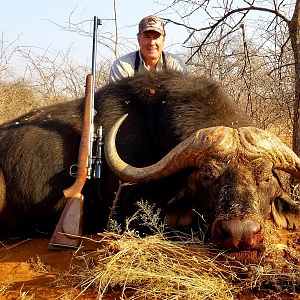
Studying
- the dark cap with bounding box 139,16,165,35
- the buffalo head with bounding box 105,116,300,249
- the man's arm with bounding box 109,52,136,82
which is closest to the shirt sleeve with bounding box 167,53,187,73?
the dark cap with bounding box 139,16,165,35

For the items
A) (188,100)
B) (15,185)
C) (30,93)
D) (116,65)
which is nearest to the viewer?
(188,100)

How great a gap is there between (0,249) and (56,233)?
0.93 metres

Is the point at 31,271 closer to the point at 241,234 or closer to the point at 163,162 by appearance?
the point at 163,162

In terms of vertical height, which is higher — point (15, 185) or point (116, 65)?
point (116, 65)

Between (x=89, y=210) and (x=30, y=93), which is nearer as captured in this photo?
(x=89, y=210)

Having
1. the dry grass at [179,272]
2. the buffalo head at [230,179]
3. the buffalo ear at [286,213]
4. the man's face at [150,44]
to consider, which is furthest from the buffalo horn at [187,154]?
the man's face at [150,44]

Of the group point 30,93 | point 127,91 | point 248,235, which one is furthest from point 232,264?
point 30,93

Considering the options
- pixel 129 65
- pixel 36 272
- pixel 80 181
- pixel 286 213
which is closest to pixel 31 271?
pixel 36 272

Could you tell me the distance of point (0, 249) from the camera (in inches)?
196

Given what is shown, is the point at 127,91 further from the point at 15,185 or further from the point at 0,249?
the point at 0,249

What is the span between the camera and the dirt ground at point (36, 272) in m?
3.44

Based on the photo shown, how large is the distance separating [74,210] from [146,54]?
2859 millimetres

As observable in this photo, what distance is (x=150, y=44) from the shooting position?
6.56 m

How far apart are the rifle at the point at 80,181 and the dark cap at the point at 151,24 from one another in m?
1.52
